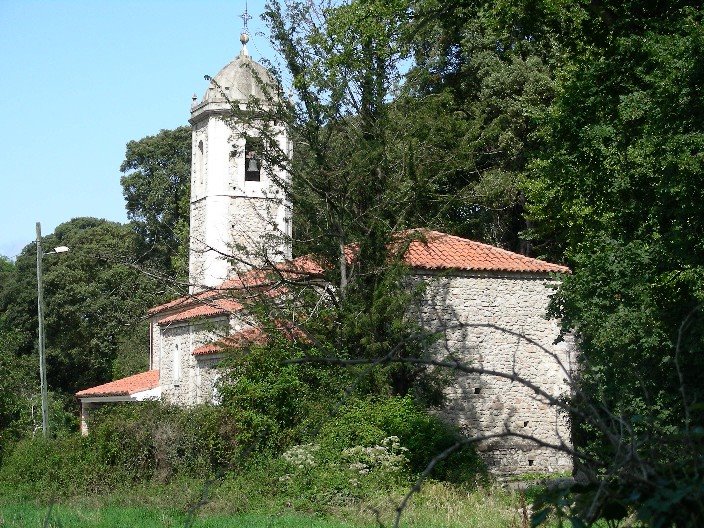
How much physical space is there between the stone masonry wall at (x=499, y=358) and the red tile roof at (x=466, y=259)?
0.27 meters

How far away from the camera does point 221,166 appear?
3897 centimetres

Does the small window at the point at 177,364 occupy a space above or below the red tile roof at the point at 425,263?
below

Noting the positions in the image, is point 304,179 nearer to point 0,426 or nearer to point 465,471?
point 465,471

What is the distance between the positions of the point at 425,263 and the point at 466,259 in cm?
154

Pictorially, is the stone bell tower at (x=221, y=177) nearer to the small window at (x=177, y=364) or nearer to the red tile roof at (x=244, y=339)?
the small window at (x=177, y=364)

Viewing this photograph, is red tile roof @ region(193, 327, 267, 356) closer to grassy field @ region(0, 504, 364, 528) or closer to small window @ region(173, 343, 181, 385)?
grassy field @ region(0, 504, 364, 528)

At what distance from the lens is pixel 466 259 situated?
2756cm

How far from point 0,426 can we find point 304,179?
12.6 m

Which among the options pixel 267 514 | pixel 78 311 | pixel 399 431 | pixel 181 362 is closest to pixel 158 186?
pixel 78 311

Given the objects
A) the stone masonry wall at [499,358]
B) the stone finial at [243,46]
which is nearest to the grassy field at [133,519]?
the stone masonry wall at [499,358]

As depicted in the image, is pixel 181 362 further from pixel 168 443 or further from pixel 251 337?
pixel 168 443

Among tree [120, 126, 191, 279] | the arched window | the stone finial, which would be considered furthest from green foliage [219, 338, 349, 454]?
tree [120, 126, 191, 279]

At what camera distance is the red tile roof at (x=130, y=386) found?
4216 centimetres

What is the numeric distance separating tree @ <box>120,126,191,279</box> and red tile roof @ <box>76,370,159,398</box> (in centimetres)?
1292
